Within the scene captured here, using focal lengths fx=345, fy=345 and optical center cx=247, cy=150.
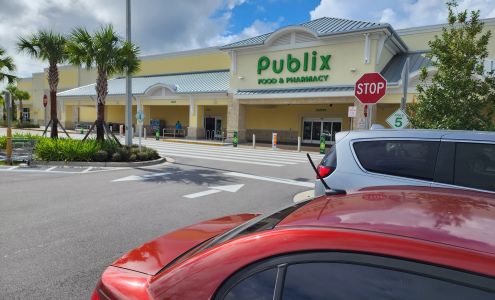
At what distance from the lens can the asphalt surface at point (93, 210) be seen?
12.7 feet

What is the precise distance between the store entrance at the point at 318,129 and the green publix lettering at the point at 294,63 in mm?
5723

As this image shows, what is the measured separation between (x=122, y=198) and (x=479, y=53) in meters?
9.78

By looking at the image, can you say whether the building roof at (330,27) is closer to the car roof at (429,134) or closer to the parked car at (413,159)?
the car roof at (429,134)

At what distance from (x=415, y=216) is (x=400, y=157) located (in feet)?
9.72

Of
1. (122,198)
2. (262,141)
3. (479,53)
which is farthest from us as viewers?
(262,141)

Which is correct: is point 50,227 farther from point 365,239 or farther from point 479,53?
point 479,53

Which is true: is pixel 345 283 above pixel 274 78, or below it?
below

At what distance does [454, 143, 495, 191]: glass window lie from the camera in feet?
12.0

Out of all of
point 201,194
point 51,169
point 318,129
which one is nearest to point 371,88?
point 201,194

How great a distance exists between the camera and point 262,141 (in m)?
30.5

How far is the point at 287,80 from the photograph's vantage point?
2486cm

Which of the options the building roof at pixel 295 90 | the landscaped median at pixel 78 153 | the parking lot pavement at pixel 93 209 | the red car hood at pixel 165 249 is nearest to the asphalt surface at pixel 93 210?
the parking lot pavement at pixel 93 209

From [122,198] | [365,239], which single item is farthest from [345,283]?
[122,198]

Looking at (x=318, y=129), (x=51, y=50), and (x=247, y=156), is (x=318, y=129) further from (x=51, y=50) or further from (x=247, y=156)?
(x=51, y=50)
